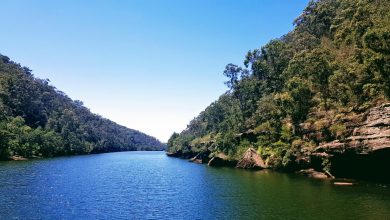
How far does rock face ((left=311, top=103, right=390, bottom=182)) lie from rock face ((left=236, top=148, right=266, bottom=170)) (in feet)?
79.8

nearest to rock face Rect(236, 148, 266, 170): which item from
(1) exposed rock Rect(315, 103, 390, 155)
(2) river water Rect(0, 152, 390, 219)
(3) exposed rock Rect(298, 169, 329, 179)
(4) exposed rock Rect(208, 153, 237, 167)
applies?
(4) exposed rock Rect(208, 153, 237, 167)

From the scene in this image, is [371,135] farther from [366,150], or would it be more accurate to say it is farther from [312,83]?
[312,83]

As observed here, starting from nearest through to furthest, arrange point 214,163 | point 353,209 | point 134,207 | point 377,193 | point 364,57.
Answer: point 353,209
point 134,207
point 377,193
point 364,57
point 214,163

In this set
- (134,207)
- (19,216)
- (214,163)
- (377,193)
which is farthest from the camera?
(214,163)

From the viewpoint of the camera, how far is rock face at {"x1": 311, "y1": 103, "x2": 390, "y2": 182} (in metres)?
53.2

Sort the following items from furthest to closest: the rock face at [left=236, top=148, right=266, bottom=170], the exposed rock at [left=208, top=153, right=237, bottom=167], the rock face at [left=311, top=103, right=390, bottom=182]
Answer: the exposed rock at [left=208, top=153, right=237, bottom=167], the rock face at [left=236, top=148, right=266, bottom=170], the rock face at [left=311, top=103, right=390, bottom=182]

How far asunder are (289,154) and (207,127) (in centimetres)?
11447

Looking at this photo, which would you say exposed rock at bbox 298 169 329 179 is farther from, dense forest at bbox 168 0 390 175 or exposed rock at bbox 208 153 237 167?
exposed rock at bbox 208 153 237 167

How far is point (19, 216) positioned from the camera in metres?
34.3

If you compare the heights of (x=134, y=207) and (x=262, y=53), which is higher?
(x=262, y=53)

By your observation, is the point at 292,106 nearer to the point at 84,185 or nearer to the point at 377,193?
the point at 377,193

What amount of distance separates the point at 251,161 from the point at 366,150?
36.9 metres

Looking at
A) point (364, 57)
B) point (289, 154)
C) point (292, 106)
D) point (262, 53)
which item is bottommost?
point (289, 154)

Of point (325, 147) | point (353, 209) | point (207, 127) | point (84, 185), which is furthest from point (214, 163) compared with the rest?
point (207, 127)
